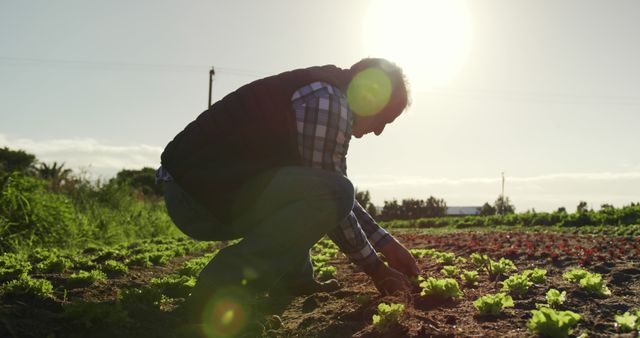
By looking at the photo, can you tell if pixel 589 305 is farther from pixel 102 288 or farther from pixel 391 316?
pixel 102 288

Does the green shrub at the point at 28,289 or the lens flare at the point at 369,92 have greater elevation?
the lens flare at the point at 369,92

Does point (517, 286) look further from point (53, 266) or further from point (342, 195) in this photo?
point (53, 266)

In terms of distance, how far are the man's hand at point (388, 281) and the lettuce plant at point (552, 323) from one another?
3.19 feet

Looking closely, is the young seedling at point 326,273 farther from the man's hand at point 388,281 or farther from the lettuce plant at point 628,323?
the lettuce plant at point 628,323

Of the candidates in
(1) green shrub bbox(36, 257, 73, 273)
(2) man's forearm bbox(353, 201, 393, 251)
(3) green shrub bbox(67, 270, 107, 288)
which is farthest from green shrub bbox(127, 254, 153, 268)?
(2) man's forearm bbox(353, 201, 393, 251)

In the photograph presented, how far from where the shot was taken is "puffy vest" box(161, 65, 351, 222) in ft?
8.85

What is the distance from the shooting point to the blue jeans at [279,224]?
8.13ft

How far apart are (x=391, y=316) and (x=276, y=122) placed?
48.9 inches

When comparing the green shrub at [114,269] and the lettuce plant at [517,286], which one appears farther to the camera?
the green shrub at [114,269]

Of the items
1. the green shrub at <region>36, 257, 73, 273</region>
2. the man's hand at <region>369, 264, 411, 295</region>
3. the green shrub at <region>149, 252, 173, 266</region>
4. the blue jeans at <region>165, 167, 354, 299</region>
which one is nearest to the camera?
the blue jeans at <region>165, 167, 354, 299</region>

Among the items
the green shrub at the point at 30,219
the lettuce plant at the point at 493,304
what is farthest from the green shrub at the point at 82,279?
the green shrub at the point at 30,219

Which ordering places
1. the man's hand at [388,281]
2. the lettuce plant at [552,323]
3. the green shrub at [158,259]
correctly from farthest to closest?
1. the green shrub at [158,259]
2. the man's hand at [388,281]
3. the lettuce plant at [552,323]

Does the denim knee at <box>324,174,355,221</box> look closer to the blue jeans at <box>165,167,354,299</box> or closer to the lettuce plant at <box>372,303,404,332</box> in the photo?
the blue jeans at <box>165,167,354,299</box>

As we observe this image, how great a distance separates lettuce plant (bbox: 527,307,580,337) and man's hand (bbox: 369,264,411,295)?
3.19 feet
